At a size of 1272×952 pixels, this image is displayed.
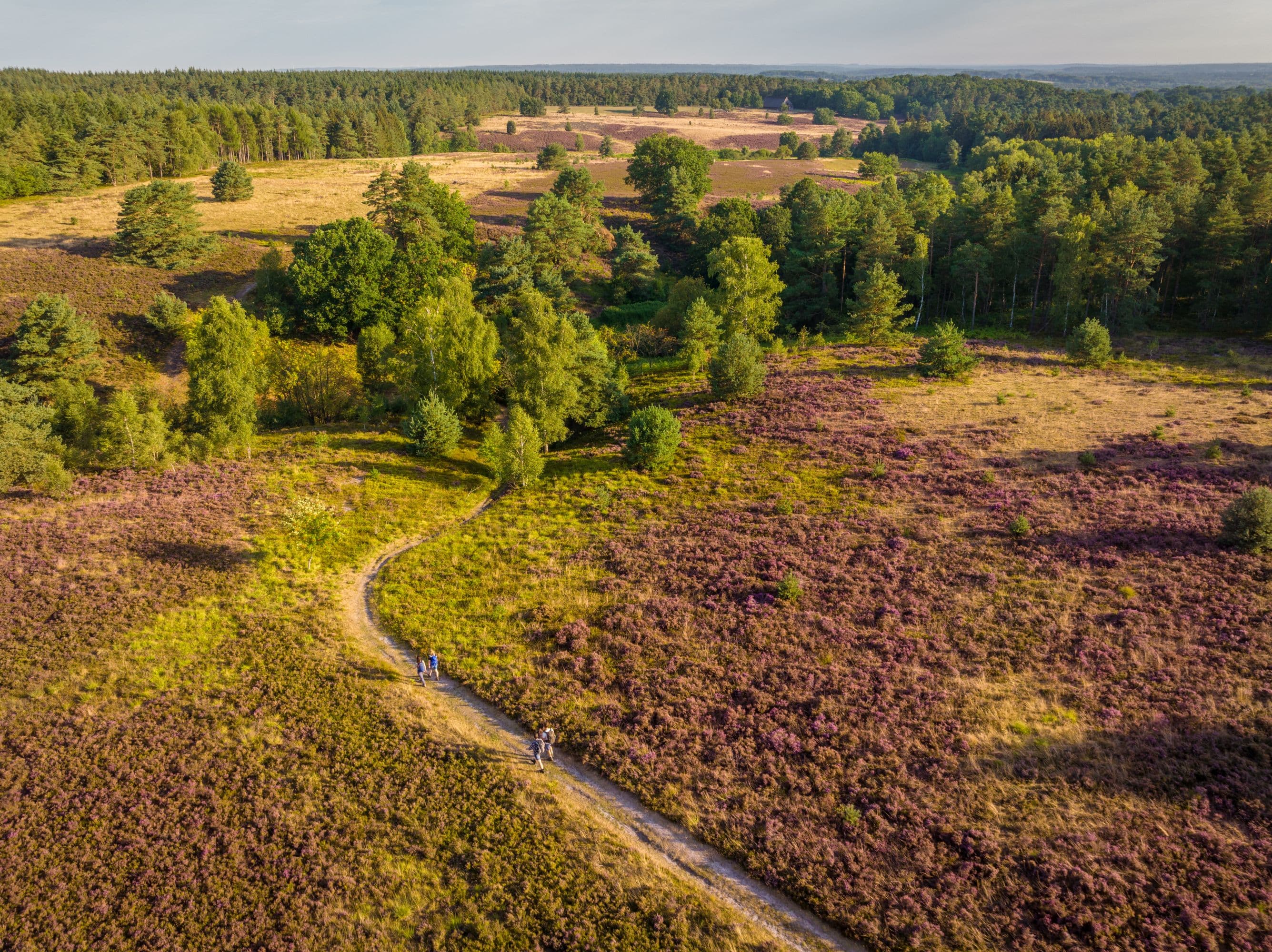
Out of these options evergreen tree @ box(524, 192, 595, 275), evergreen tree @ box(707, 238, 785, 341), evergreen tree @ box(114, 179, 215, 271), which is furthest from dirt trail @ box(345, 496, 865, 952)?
evergreen tree @ box(114, 179, 215, 271)

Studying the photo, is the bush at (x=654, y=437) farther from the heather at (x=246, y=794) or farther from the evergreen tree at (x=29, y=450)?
the evergreen tree at (x=29, y=450)

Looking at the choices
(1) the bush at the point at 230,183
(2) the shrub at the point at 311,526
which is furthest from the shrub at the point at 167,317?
(1) the bush at the point at 230,183

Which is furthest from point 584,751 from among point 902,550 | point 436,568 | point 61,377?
point 61,377

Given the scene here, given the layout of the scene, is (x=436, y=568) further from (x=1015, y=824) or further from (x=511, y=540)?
(x=1015, y=824)

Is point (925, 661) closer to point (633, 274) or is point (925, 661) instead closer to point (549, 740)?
point (549, 740)

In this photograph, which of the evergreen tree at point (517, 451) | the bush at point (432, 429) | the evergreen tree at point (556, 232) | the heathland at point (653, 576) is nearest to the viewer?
the heathland at point (653, 576)

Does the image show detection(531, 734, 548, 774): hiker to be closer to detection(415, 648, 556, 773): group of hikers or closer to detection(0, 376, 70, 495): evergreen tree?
detection(415, 648, 556, 773): group of hikers
